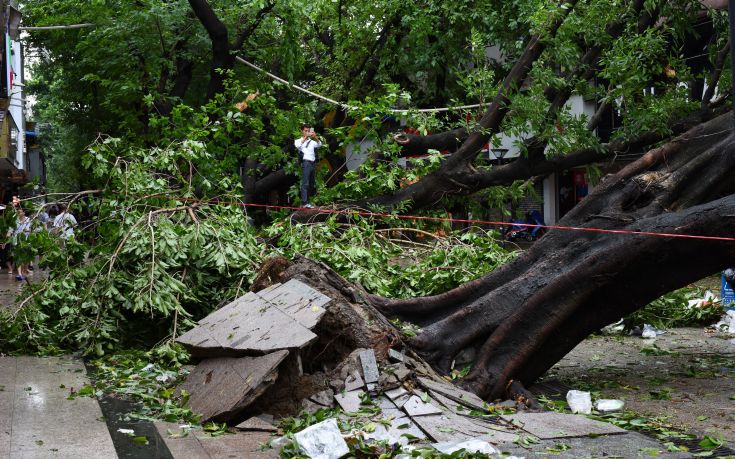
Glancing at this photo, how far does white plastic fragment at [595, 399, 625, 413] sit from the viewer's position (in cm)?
741

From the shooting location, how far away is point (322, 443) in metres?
5.79

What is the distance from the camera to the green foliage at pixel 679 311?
1205cm

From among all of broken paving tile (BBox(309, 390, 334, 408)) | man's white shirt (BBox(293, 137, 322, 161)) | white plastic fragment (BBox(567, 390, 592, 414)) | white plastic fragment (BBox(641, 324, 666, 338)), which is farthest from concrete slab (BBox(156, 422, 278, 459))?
man's white shirt (BBox(293, 137, 322, 161))

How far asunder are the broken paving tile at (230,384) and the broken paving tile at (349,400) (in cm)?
57

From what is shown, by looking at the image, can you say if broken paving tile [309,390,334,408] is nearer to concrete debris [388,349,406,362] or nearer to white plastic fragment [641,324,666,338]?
concrete debris [388,349,406,362]

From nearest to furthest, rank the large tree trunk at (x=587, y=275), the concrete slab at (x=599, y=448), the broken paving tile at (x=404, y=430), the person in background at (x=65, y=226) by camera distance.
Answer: the concrete slab at (x=599, y=448), the broken paving tile at (x=404, y=430), the large tree trunk at (x=587, y=275), the person in background at (x=65, y=226)

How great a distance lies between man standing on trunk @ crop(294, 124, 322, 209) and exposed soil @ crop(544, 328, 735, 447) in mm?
5352

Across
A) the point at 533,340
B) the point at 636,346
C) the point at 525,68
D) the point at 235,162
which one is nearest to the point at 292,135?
the point at 235,162

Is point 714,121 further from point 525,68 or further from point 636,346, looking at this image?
point 525,68

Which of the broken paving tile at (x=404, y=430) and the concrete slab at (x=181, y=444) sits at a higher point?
the concrete slab at (x=181, y=444)

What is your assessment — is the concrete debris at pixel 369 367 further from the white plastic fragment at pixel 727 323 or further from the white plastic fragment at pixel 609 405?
the white plastic fragment at pixel 727 323

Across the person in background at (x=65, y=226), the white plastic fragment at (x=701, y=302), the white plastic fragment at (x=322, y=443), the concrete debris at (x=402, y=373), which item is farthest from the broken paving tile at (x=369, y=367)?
the white plastic fragment at (x=701, y=302)

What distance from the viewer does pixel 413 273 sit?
434 inches

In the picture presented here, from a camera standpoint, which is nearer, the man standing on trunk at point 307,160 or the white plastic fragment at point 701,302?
the white plastic fragment at point 701,302
